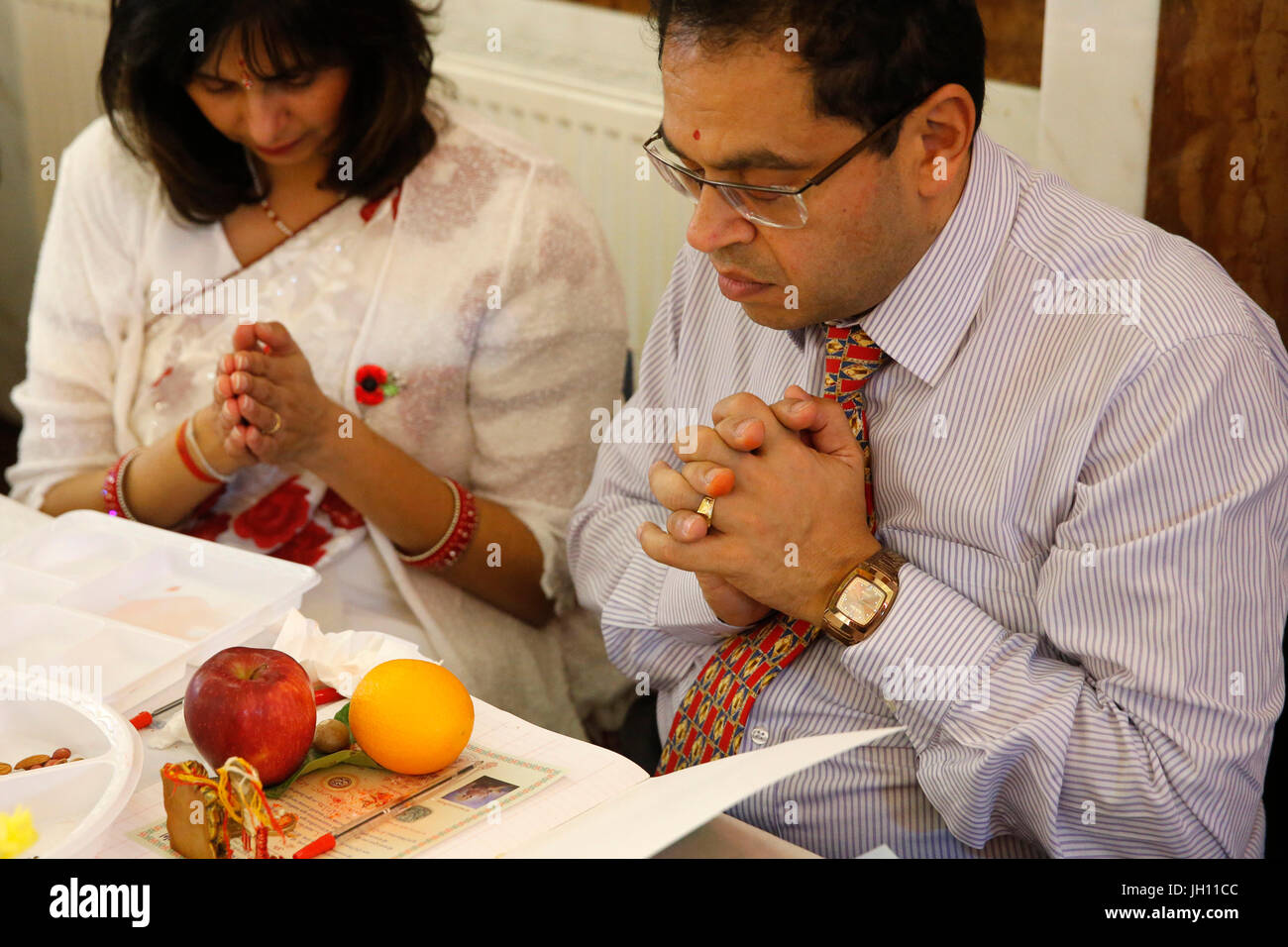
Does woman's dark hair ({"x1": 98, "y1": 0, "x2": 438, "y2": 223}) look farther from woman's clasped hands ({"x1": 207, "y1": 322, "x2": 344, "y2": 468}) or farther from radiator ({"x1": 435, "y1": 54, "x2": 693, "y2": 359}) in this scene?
radiator ({"x1": 435, "y1": 54, "x2": 693, "y2": 359})

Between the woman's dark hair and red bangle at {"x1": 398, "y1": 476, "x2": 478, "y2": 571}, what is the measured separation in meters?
0.42

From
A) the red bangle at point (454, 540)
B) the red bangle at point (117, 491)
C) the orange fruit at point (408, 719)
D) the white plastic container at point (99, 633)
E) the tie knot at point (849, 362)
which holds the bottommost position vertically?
the red bangle at point (454, 540)

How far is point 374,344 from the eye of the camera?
170cm

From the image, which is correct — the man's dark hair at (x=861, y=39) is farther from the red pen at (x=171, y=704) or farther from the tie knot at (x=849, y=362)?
the red pen at (x=171, y=704)

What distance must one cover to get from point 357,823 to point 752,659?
477 mm

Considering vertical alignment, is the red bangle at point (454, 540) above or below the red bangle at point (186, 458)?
below

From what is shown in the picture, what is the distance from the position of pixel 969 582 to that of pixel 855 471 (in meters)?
0.14

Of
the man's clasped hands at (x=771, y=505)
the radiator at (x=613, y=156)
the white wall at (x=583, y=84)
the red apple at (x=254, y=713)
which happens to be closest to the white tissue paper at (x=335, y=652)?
the red apple at (x=254, y=713)

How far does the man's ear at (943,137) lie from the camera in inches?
43.6

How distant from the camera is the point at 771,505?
3.67 feet

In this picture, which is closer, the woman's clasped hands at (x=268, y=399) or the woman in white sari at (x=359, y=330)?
the woman's clasped hands at (x=268, y=399)

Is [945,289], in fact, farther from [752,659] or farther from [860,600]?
[752,659]

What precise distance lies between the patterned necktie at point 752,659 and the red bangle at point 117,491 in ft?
2.59

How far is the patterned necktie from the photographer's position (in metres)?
1.21
